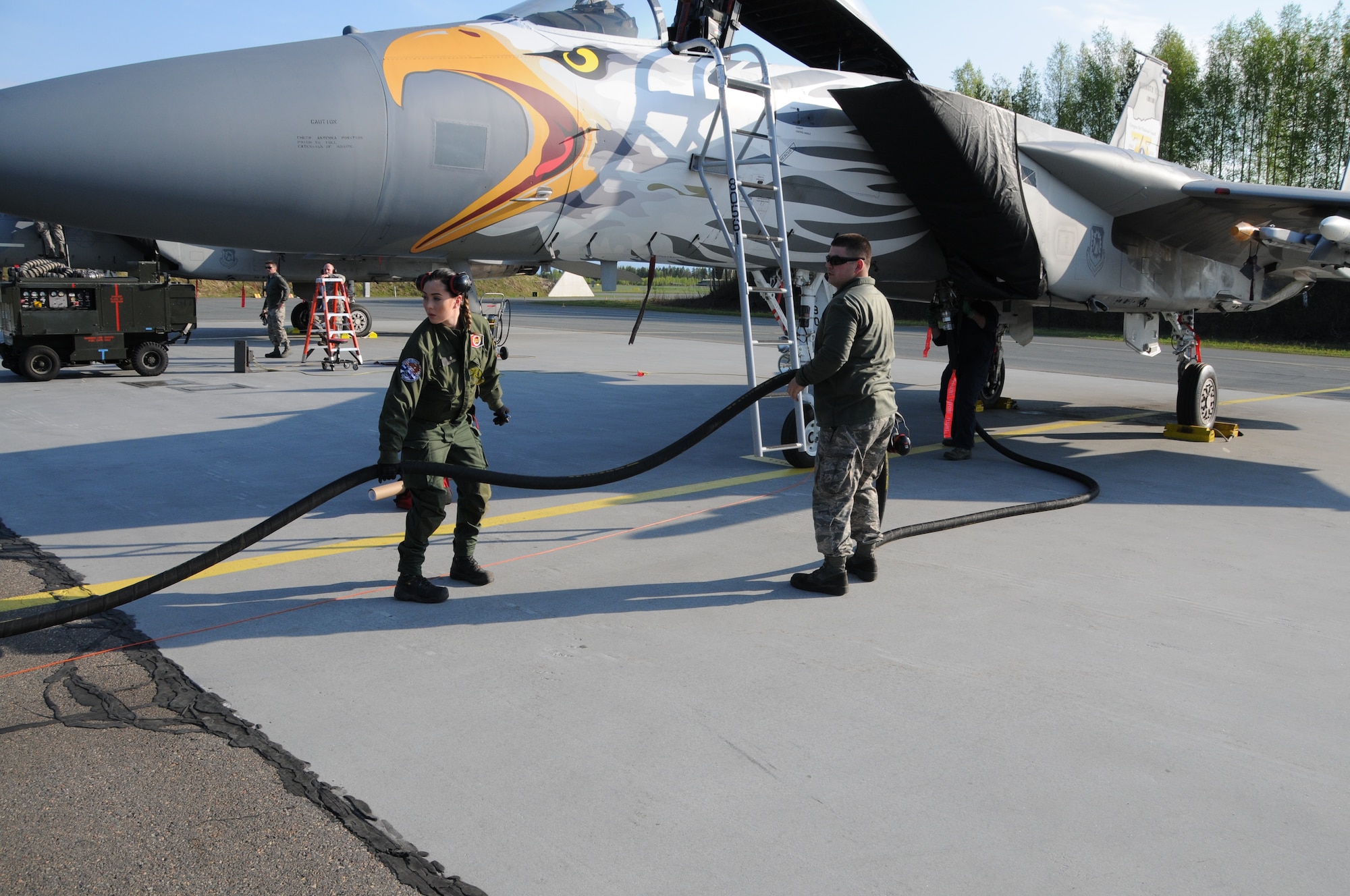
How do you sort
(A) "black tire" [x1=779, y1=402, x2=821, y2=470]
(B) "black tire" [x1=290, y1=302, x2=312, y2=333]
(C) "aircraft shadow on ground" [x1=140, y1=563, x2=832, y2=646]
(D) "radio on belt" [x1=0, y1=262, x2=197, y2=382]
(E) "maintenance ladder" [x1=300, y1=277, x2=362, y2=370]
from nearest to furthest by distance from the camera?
(C) "aircraft shadow on ground" [x1=140, y1=563, x2=832, y2=646]
(A) "black tire" [x1=779, y1=402, x2=821, y2=470]
(D) "radio on belt" [x1=0, y1=262, x2=197, y2=382]
(E) "maintenance ladder" [x1=300, y1=277, x2=362, y2=370]
(B) "black tire" [x1=290, y1=302, x2=312, y2=333]

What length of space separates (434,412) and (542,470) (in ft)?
9.77

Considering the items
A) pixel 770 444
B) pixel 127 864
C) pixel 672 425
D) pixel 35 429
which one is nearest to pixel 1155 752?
pixel 127 864

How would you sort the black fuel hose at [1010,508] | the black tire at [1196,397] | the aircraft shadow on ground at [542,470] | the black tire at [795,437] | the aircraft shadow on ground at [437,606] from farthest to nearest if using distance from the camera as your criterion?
the black tire at [1196,397], the black tire at [795,437], the aircraft shadow on ground at [542,470], the black fuel hose at [1010,508], the aircraft shadow on ground at [437,606]

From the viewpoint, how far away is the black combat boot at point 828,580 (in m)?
4.61

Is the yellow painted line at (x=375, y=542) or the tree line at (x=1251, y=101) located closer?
the yellow painted line at (x=375, y=542)

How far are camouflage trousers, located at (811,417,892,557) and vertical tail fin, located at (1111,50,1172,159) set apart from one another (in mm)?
Answer: 9066

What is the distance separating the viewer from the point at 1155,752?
310cm

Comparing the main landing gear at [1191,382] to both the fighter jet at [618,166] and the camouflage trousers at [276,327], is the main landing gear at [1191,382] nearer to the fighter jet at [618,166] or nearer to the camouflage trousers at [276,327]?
the fighter jet at [618,166]

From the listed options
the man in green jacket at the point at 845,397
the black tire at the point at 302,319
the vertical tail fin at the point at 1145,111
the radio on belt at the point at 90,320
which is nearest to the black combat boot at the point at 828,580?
the man in green jacket at the point at 845,397

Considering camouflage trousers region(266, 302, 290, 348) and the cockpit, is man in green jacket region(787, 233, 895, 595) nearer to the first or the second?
the cockpit

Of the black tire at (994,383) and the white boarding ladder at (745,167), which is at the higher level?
the white boarding ladder at (745,167)

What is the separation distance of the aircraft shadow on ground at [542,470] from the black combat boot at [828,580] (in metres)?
1.20

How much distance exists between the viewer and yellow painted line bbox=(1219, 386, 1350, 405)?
42.2 ft

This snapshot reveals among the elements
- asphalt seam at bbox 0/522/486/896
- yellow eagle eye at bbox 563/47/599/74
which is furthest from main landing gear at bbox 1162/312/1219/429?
asphalt seam at bbox 0/522/486/896
